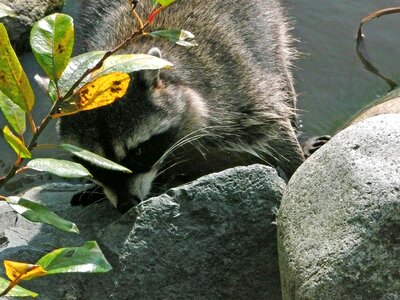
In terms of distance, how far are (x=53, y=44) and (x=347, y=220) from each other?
44.1 inches

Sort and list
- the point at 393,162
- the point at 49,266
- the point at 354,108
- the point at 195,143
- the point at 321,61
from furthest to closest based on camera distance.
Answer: the point at 321,61 < the point at 354,108 < the point at 195,143 < the point at 393,162 < the point at 49,266

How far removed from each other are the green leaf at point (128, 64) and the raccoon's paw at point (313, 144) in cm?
293

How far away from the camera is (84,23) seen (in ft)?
16.2

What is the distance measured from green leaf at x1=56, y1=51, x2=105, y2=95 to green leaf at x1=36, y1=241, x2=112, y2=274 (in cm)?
37

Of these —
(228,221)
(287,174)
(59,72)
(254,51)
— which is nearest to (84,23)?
(254,51)

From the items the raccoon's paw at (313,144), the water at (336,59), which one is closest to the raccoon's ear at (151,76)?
the raccoon's paw at (313,144)

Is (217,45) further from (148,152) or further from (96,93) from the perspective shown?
(96,93)

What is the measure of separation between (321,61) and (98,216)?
8.38 ft

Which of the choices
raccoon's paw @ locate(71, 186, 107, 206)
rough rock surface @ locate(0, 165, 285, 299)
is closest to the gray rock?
rough rock surface @ locate(0, 165, 285, 299)

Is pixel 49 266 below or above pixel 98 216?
above

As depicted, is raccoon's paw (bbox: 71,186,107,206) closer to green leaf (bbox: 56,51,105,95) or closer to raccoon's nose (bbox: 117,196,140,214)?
raccoon's nose (bbox: 117,196,140,214)

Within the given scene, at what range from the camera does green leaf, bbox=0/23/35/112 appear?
1.87m

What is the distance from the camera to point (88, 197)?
3865mm

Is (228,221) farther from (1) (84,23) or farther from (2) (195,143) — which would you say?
(1) (84,23)
